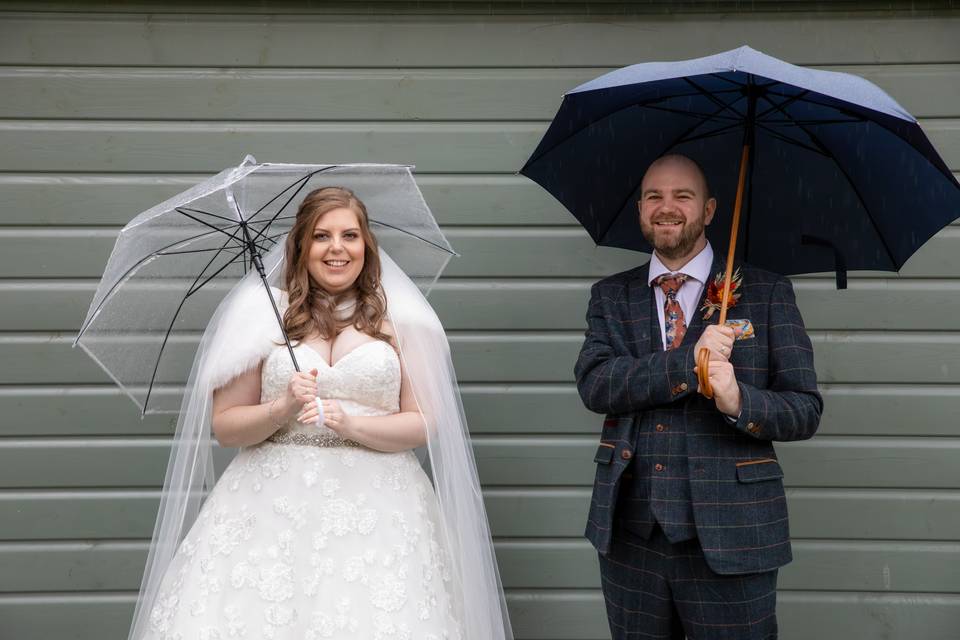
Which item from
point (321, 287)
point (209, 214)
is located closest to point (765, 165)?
point (321, 287)

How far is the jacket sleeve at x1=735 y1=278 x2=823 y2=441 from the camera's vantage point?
8.40 ft

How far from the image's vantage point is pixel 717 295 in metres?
2.74

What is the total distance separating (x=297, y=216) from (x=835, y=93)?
1.54 metres

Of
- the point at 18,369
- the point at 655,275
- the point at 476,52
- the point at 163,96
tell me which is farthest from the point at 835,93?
the point at 18,369

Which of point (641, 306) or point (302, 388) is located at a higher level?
point (641, 306)

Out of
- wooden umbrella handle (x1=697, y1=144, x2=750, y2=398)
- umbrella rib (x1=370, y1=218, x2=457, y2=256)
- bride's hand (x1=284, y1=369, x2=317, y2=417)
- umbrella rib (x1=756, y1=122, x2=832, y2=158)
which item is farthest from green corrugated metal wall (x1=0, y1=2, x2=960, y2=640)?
bride's hand (x1=284, y1=369, x2=317, y2=417)

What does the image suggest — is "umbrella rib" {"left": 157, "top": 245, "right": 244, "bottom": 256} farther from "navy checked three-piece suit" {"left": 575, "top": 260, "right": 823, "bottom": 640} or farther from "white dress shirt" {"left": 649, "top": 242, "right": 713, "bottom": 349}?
"white dress shirt" {"left": 649, "top": 242, "right": 713, "bottom": 349}

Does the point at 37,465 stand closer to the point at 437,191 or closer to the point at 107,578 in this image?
the point at 107,578

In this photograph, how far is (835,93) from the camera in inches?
90.8

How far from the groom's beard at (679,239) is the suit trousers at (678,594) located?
799mm

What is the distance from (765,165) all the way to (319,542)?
181cm

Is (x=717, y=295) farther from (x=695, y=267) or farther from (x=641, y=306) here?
(x=641, y=306)

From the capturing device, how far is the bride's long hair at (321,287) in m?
2.79

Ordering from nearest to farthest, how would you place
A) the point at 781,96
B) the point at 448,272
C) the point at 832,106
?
the point at 832,106 → the point at 781,96 → the point at 448,272
